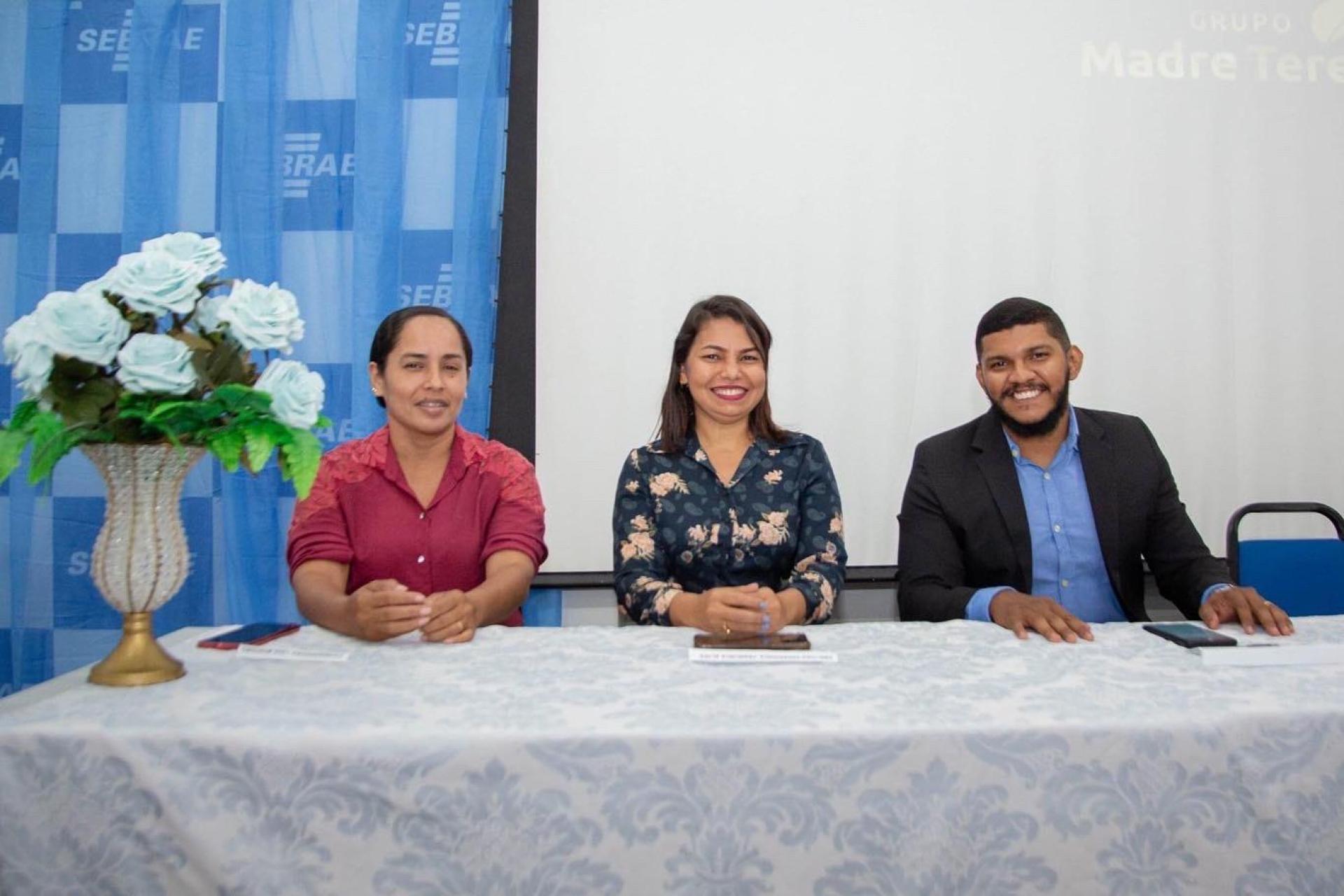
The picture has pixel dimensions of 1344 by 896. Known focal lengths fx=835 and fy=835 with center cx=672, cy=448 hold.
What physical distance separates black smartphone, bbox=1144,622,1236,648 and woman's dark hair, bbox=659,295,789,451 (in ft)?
2.80

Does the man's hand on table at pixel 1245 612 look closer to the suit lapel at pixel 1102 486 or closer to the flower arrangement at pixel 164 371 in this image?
the suit lapel at pixel 1102 486

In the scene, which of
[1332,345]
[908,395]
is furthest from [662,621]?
[1332,345]

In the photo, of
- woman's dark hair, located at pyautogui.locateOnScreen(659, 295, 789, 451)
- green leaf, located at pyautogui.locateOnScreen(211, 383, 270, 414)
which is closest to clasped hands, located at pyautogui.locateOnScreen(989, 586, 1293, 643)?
woman's dark hair, located at pyautogui.locateOnScreen(659, 295, 789, 451)

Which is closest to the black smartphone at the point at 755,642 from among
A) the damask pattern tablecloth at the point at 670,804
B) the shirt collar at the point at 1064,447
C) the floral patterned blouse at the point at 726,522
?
the damask pattern tablecloth at the point at 670,804

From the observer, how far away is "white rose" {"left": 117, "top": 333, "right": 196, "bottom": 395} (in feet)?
3.50

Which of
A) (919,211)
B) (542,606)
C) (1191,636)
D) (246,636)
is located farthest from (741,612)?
(919,211)

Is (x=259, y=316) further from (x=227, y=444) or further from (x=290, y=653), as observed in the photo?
(x=290, y=653)

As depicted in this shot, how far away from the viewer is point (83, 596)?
2.49 m

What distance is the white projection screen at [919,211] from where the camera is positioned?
2441 millimetres

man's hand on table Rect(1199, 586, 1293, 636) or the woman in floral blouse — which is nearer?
man's hand on table Rect(1199, 586, 1293, 636)

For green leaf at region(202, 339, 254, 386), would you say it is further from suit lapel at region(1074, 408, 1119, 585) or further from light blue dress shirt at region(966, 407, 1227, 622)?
suit lapel at region(1074, 408, 1119, 585)

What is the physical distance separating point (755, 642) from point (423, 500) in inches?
32.6

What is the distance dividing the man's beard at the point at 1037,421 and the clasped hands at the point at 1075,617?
57 cm

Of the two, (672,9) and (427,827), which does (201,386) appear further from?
(672,9)
